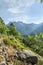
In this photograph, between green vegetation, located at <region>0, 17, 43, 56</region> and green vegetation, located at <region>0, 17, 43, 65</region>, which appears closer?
green vegetation, located at <region>0, 17, 43, 65</region>

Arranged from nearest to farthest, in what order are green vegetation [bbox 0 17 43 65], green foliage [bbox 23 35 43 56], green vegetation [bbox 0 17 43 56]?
green vegetation [bbox 0 17 43 65], green vegetation [bbox 0 17 43 56], green foliage [bbox 23 35 43 56]

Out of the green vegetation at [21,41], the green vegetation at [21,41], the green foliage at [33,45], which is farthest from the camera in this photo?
the green foliage at [33,45]

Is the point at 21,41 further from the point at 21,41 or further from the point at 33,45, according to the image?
the point at 33,45

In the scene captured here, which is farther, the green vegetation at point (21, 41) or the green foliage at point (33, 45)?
the green foliage at point (33, 45)

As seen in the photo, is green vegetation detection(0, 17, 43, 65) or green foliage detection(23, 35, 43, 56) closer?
green vegetation detection(0, 17, 43, 65)

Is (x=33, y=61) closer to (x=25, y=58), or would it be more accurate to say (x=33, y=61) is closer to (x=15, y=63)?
(x=25, y=58)

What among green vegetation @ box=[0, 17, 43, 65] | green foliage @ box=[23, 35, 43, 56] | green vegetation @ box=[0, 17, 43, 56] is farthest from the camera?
green foliage @ box=[23, 35, 43, 56]

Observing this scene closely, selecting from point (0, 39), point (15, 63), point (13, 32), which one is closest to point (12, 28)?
point (13, 32)

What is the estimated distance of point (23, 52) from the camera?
1244 inches

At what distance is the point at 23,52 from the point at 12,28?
34413 mm

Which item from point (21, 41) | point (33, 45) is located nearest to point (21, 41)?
point (21, 41)

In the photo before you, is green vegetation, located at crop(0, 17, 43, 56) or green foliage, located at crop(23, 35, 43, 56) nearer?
green vegetation, located at crop(0, 17, 43, 56)

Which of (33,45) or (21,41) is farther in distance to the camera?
(21,41)

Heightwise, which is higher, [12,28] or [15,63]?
[12,28]
